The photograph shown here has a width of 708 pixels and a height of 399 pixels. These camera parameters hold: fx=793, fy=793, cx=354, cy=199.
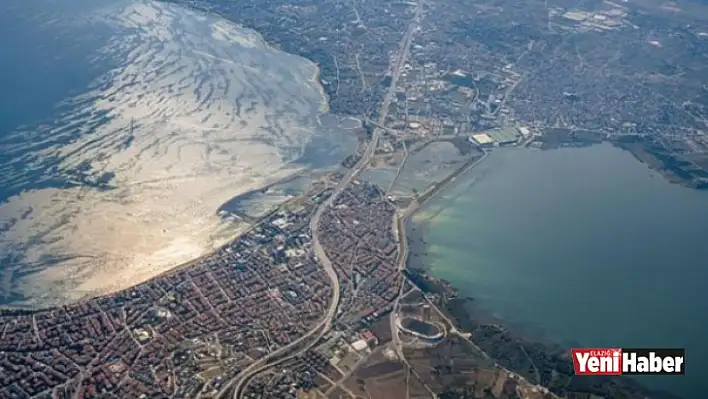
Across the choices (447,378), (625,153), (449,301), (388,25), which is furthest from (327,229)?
(388,25)

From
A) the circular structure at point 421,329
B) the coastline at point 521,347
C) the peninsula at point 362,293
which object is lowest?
the coastline at point 521,347

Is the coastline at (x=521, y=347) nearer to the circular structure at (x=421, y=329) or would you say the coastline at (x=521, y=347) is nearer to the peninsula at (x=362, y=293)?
the peninsula at (x=362, y=293)

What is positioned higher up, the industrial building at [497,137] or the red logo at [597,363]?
the industrial building at [497,137]

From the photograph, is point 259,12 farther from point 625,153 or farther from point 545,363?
point 545,363

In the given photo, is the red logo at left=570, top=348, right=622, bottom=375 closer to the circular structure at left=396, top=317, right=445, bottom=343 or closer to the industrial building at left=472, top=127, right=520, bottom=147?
the circular structure at left=396, top=317, right=445, bottom=343

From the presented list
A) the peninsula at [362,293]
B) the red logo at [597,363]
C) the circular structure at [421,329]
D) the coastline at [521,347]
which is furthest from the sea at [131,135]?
the red logo at [597,363]
